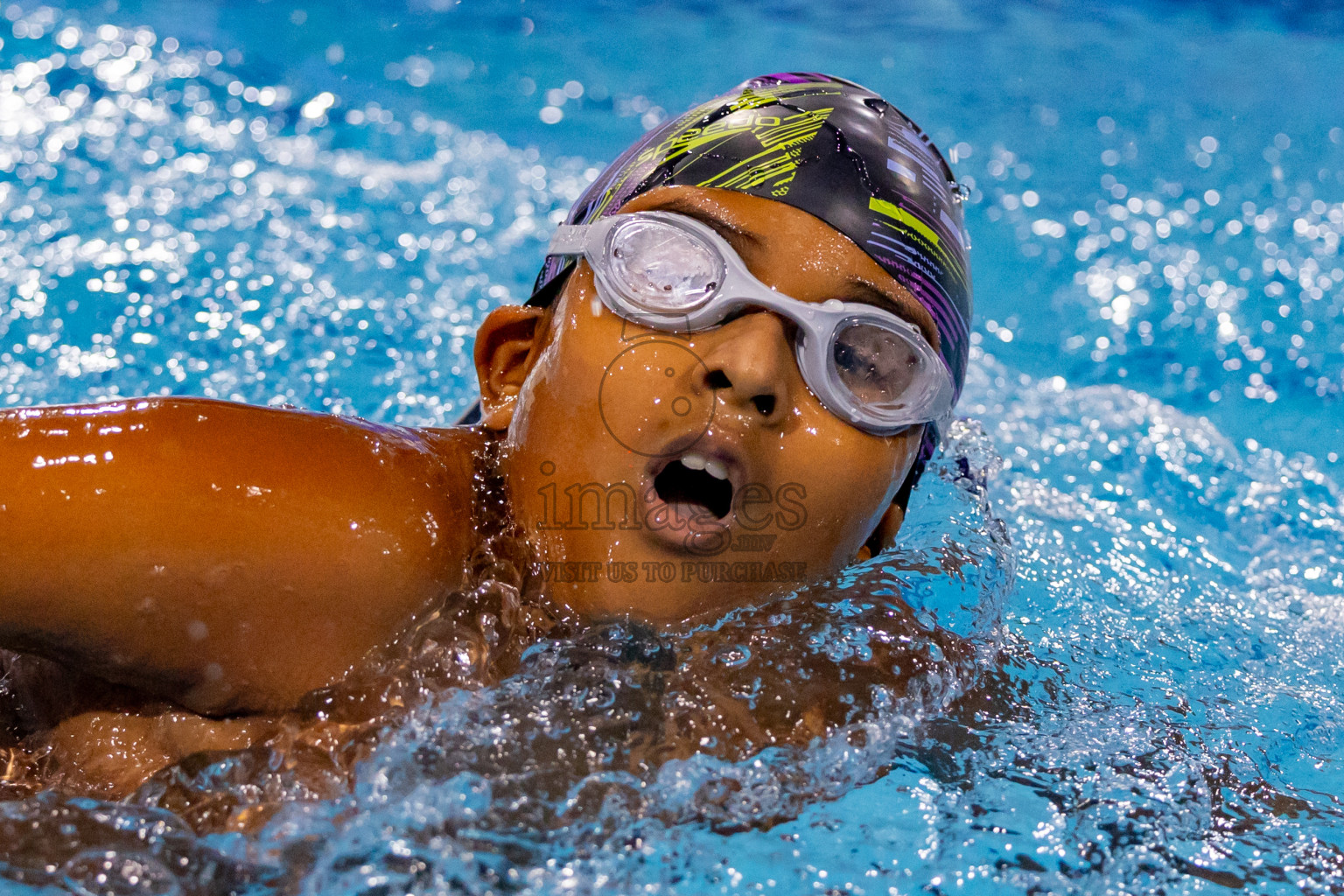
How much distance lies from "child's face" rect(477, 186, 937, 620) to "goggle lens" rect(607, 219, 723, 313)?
0.05 meters

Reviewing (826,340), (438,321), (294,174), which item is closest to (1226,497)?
(826,340)

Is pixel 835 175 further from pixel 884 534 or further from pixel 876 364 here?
pixel 884 534

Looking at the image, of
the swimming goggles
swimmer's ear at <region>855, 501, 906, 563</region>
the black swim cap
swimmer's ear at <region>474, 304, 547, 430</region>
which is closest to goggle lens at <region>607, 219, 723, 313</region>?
the swimming goggles

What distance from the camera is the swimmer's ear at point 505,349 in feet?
7.30

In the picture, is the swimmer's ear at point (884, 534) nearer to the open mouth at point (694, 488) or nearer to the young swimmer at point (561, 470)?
the young swimmer at point (561, 470)

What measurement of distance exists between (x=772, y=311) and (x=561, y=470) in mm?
442

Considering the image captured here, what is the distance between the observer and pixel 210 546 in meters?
1.70

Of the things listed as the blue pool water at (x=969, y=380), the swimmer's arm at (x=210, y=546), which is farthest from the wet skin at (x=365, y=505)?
the blue pool water at (x=969, y=380)

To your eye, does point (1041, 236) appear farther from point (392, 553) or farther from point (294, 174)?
point (392, 553)

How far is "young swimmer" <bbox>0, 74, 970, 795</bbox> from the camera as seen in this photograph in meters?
1.69

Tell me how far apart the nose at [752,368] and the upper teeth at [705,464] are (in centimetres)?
9

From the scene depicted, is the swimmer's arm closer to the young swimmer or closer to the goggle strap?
the young swimmer

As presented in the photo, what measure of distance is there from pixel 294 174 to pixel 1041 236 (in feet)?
10.3

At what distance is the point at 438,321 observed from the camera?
13.4 ft
